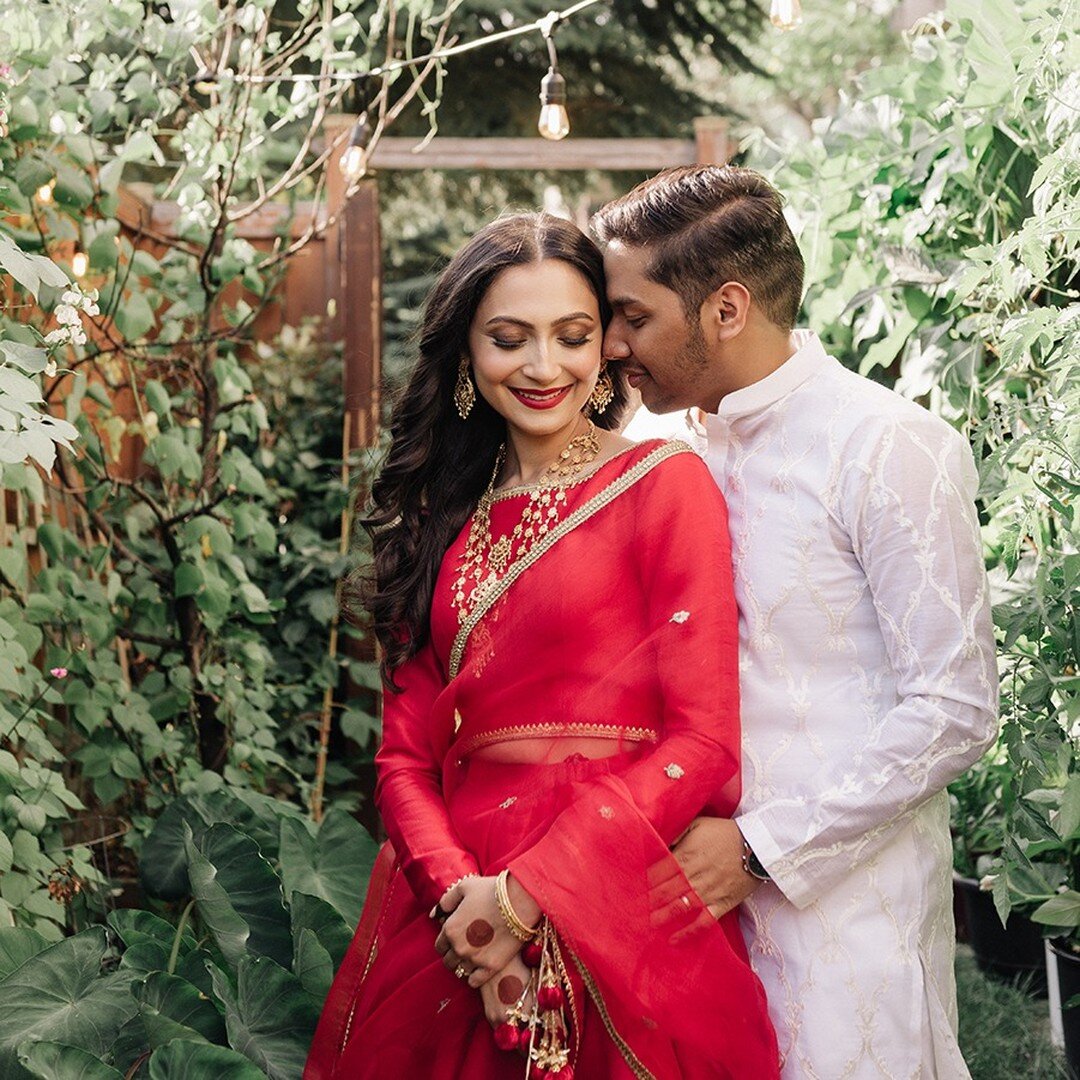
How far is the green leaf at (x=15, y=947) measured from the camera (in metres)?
2.21

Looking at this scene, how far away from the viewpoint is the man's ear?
6.24 ft

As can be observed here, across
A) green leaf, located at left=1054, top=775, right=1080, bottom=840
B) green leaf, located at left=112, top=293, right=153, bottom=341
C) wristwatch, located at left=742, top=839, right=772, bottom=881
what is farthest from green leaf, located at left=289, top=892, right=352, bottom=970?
green leaf, located at left=112, top=293, right=153, bottom=341

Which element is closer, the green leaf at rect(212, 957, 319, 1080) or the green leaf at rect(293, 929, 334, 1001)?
the green leaf at rect(212, 957, 319, 1080)

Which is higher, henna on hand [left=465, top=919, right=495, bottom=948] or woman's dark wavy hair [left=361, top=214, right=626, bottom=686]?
woman's dark wavy hair [left=361, top=214, right=626, bottom=686]

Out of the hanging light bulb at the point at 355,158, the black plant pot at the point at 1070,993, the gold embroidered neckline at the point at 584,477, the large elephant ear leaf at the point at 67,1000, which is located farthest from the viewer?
the hanging light bulb at the point at 355,158

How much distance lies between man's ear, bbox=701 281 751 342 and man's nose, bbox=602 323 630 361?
0.12 meters

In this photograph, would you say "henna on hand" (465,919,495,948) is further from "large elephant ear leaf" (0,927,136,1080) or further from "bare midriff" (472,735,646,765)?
"large elephant ear leaf" (0,927,136,1080)

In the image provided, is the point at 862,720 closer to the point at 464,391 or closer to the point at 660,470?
the point at 660,470

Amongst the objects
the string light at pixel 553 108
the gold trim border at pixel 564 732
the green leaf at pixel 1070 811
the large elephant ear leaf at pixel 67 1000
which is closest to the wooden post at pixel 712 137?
the string light at pixel 553 108

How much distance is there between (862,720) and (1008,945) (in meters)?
2.20

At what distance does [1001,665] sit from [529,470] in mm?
957

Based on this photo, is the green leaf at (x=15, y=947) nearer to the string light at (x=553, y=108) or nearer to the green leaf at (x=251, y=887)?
the green leaf at (x=251, y=887)

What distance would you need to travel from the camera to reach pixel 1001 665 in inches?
96.2

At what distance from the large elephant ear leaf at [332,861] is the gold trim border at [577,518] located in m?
0.92
